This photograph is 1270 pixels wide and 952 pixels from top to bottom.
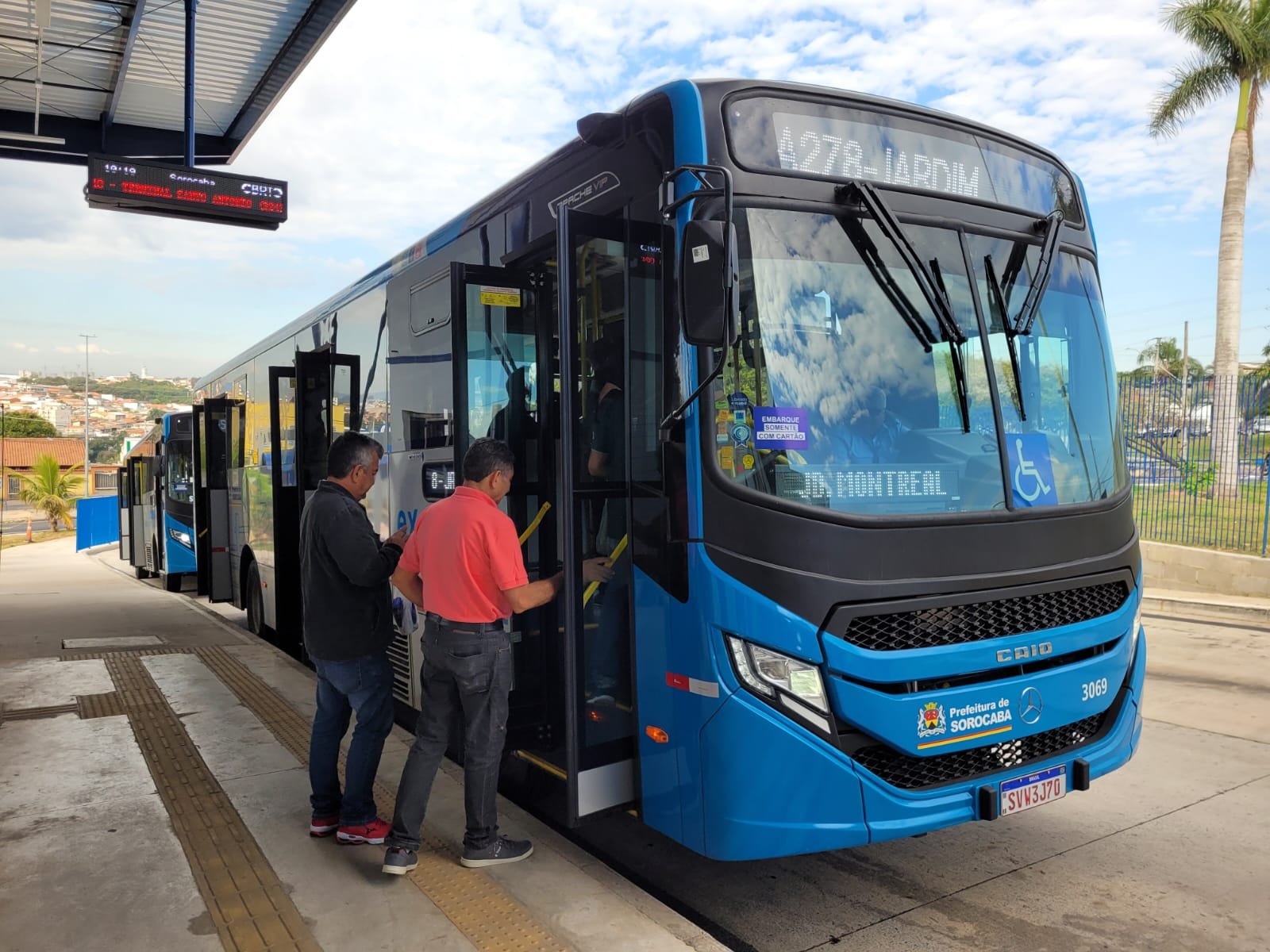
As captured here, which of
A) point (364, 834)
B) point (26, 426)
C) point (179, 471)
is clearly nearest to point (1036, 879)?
point (364, 834)

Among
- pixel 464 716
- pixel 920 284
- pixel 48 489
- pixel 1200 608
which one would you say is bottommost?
pixel 1200 608

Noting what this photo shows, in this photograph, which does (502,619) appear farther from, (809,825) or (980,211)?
(980,211)

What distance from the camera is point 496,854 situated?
4.18 meters

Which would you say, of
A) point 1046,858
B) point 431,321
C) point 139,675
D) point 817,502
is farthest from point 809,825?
point 139,675

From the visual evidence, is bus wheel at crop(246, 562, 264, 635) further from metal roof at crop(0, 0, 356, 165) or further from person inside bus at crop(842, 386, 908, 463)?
person inside bus at crop(842, 386, 908, 463)

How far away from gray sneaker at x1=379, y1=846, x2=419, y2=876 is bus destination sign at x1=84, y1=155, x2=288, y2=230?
9.29m

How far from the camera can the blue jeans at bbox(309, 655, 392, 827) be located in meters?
4.44

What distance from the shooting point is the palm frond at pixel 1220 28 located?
67.6ft

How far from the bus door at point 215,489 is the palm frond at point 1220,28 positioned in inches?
817

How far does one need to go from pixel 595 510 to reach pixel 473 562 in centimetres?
54

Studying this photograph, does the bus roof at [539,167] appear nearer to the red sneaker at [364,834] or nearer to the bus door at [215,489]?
the red sneaker at [364,834]

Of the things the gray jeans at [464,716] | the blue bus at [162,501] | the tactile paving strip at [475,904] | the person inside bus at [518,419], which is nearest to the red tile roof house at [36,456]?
the blue bus at [162,501]

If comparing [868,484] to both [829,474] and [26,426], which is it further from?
[26,426]

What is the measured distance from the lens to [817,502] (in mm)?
3531
